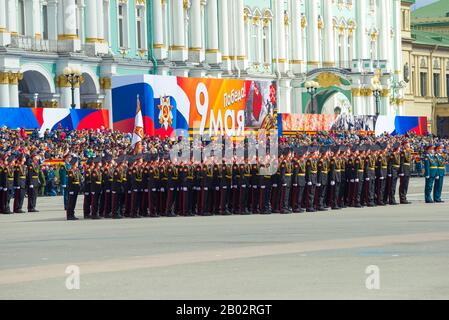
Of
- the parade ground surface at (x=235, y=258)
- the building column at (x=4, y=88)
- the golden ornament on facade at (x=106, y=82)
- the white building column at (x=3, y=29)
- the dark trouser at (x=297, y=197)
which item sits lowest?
the parade ground surface at (x=235, y=258)

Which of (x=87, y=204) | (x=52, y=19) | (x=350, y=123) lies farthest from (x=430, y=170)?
(x=350, y=123)

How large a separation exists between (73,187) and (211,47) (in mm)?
34865

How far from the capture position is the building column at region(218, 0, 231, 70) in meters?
69.1

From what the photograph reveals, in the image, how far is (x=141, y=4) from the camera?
62.8 meters

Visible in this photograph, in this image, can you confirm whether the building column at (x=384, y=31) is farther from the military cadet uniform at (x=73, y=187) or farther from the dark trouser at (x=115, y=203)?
the dark trouser at (x=115, y=203)

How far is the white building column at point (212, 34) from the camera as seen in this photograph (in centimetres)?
6750

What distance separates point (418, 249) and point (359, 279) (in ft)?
13.2

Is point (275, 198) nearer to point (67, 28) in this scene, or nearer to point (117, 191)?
point (117, 191)

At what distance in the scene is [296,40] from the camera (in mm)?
77375

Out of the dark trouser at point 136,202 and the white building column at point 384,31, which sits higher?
the white building column at point 384,31

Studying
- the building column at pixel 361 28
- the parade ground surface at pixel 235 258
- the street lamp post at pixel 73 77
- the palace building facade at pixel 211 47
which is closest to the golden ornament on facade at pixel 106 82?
the palace building facade at pixel 211 47

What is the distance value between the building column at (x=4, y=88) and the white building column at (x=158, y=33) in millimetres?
12840

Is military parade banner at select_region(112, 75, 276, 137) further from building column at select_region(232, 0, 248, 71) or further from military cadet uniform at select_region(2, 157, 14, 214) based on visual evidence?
building column at select_region(232, 0, 248, 71)

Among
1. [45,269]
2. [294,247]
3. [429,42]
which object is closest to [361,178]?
[294,247]
